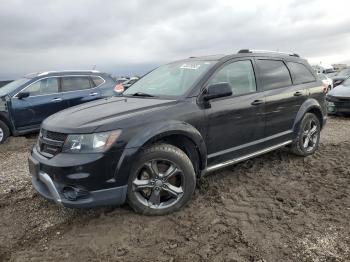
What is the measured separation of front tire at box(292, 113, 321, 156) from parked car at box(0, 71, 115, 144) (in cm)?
541

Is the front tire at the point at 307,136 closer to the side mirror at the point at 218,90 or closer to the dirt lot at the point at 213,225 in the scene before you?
the dirt lot at the point at 213,225

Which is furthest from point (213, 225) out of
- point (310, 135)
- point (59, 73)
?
point (59, 73)

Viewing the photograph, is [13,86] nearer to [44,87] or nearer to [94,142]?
[44,87]

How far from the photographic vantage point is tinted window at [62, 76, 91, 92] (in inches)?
359

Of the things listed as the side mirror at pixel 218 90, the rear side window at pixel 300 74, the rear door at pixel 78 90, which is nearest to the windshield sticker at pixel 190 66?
the side mirror at pixel 218 90

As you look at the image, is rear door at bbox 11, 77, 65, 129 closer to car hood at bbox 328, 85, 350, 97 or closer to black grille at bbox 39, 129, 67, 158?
black grille at bbox 39, 129, 67, 158

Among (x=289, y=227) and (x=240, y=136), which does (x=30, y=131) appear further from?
(x=289, y=227)

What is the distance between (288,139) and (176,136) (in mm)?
2262

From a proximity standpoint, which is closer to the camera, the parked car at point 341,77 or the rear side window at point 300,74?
the rear side window at point 300,74

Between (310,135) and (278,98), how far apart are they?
49.1 inches

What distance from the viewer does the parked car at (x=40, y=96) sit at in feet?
27.5

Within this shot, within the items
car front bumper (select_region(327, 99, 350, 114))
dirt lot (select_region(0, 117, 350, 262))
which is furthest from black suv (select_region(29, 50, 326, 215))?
car front bumper (select_region(327, 99, 350, 114))

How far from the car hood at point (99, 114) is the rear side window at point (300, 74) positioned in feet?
8.30

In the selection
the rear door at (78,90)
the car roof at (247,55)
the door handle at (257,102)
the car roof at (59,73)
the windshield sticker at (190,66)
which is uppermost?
the car roof at (247,55)
